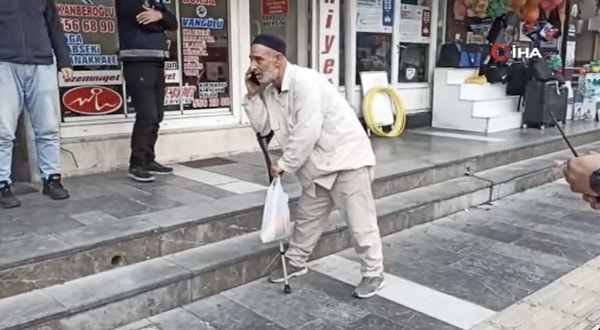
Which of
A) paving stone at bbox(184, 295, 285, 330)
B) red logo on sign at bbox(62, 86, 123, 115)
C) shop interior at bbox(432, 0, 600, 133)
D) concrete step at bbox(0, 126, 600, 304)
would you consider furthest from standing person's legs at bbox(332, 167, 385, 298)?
shop interior at bbox(432, 0, 600, 133)

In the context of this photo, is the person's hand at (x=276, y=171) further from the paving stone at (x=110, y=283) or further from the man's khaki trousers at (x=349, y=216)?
the paving stone at (x=110, y=283)

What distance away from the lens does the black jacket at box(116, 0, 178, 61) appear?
13.5 ft

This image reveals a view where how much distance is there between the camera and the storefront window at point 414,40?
7.30 meters

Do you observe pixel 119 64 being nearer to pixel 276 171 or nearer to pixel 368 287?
pixel 276 171

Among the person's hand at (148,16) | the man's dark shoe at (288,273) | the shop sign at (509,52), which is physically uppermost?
the person's hand at (148,16)

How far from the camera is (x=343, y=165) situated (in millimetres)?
3000

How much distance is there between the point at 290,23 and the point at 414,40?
6.40 ft

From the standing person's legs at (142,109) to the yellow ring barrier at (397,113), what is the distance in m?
2.94

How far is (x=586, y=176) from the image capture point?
54.1 inches

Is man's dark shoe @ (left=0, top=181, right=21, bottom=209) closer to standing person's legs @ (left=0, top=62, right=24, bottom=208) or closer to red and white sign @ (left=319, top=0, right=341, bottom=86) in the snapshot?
standing person's legs @ (left=0, top=62, right=24, bottom=208)

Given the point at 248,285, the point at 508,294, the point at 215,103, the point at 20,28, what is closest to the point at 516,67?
the point at 215,103

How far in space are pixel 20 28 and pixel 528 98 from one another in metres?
6.21

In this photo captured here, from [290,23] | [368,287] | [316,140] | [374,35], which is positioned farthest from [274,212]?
[374,35]

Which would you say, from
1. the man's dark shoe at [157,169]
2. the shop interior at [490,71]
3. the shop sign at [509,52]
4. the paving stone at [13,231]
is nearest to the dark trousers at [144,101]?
the man's dark shoe at [157,169]
